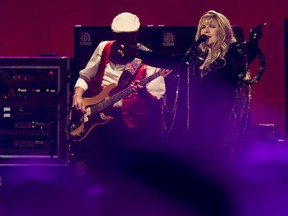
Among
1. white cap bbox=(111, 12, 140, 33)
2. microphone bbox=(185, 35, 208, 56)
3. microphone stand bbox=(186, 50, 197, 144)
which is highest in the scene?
white cap bbox=(111, 12, 140, 33)

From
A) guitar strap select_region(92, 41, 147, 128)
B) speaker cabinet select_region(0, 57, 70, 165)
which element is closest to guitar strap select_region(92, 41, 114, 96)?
guitar strap select_region(92, 41, 147, 128)

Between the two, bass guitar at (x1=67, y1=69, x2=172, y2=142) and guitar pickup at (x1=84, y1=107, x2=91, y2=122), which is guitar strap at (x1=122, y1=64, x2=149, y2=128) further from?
guitar pickup at (x1=84, y1=107, x2=91, y2=122)

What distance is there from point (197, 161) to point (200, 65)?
0.46m

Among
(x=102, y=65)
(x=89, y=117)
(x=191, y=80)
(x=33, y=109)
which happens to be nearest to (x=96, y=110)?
(x=89, y=117)

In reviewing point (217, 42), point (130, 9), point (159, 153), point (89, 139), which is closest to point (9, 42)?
point (130, 9)

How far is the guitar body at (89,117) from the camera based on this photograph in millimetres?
4059

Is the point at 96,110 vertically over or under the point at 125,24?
under

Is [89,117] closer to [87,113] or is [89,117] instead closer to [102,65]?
[87,113]

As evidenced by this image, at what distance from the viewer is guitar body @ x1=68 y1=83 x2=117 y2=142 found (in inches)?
160

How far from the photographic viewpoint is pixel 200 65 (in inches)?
109

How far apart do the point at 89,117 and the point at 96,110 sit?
10cm

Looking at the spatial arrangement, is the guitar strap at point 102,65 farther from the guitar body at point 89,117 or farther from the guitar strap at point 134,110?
the guitar strap at point 134,110

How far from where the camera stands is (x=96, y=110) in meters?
4.12

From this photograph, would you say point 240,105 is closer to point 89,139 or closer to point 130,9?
point 89,139
